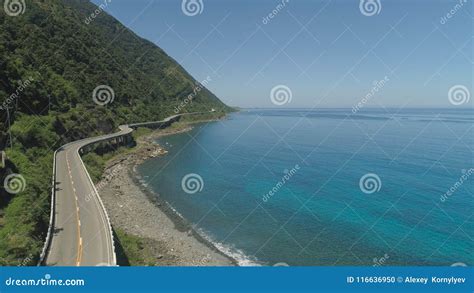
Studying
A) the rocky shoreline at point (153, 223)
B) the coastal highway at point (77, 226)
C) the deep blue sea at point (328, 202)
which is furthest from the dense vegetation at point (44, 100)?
the deep blue sea at point (328, 202)

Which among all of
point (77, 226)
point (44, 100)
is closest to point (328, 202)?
point (77, 226)

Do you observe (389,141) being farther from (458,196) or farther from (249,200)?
(249,200)

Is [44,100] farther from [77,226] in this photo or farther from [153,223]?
[77,226]

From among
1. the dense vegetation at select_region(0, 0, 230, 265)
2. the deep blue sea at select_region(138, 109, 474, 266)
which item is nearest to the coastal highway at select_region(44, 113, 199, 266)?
the dense vegetation at select_region(0, 0, 230, 265)

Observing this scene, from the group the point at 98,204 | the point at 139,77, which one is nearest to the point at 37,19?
the point at 139,77

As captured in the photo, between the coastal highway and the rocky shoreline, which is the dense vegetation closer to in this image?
the coastal highway
